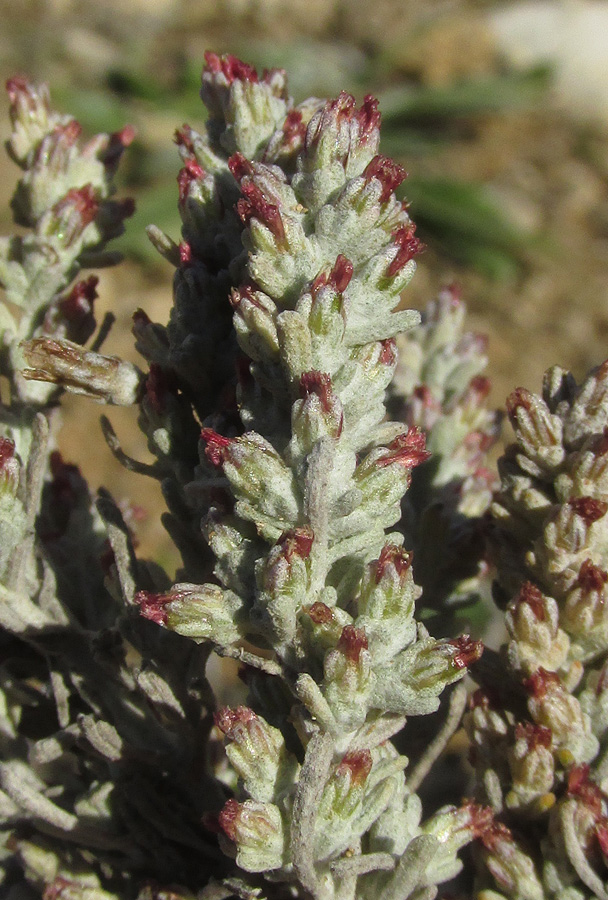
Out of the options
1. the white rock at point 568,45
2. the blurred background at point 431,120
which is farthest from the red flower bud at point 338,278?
the white rock at point 568,45

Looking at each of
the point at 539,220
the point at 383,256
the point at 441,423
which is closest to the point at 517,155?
the point at 539,220

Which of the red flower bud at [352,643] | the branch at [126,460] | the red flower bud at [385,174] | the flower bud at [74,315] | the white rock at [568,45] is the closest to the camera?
the red flower bud at [352,643]

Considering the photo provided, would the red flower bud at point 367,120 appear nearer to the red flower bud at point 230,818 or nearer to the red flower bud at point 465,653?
the red flower bud at point 465,653

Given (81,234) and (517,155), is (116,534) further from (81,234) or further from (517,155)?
(517,155)

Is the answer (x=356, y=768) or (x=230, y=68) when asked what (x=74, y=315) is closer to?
(x=230, y=68)

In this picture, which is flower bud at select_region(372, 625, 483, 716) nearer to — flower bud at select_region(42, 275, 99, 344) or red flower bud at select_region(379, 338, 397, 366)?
red flower bud at select_region(379, 338, 397, 366)

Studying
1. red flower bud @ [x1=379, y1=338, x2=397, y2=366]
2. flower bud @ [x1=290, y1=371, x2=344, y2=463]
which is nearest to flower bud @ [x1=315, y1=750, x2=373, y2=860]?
flower bud @ [x1=290, y1=371, x2=344, y2=463]
